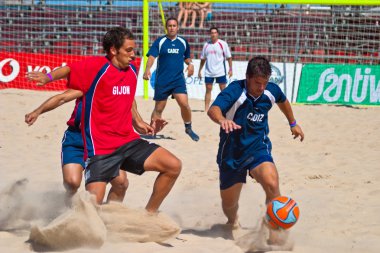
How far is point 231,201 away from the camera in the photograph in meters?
4.81

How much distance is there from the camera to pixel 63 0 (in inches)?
651

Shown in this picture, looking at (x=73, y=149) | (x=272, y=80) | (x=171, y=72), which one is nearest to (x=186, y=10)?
(x=272, y=80)

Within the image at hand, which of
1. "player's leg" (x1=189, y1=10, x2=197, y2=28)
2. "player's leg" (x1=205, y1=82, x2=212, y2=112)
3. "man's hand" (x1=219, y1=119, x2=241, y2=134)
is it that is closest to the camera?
"man's hand" (x1=219, y1=119, x2=241, y2=134)

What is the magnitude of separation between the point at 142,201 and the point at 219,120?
1.98m

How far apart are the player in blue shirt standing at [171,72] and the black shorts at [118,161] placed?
4.57m

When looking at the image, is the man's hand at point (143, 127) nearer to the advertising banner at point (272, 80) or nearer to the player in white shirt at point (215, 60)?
the player in white shirt at point (215, 60)

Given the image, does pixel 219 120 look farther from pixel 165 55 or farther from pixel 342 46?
pixel 342 46

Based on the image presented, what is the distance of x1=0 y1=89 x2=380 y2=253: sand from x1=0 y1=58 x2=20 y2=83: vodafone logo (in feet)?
12.3

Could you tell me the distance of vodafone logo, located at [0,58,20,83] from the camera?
48.6 ft

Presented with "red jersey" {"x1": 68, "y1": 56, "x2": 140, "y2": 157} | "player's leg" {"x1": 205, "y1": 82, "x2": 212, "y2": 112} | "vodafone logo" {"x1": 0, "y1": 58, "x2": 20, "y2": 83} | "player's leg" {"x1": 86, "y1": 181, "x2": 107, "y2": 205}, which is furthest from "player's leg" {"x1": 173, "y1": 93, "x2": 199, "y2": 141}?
"vodafone logo" {"x1": 0, "y1": 58, "x2": 20, "y2": 83}

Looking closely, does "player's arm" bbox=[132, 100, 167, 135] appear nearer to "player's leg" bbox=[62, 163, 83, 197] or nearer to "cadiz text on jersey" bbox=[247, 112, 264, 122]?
"player's leg" bbox=[62, 163, 83, 197]

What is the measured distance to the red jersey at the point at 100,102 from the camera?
4312mm

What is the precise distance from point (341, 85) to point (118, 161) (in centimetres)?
1061

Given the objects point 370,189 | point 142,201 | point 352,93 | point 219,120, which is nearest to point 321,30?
point 352,93
